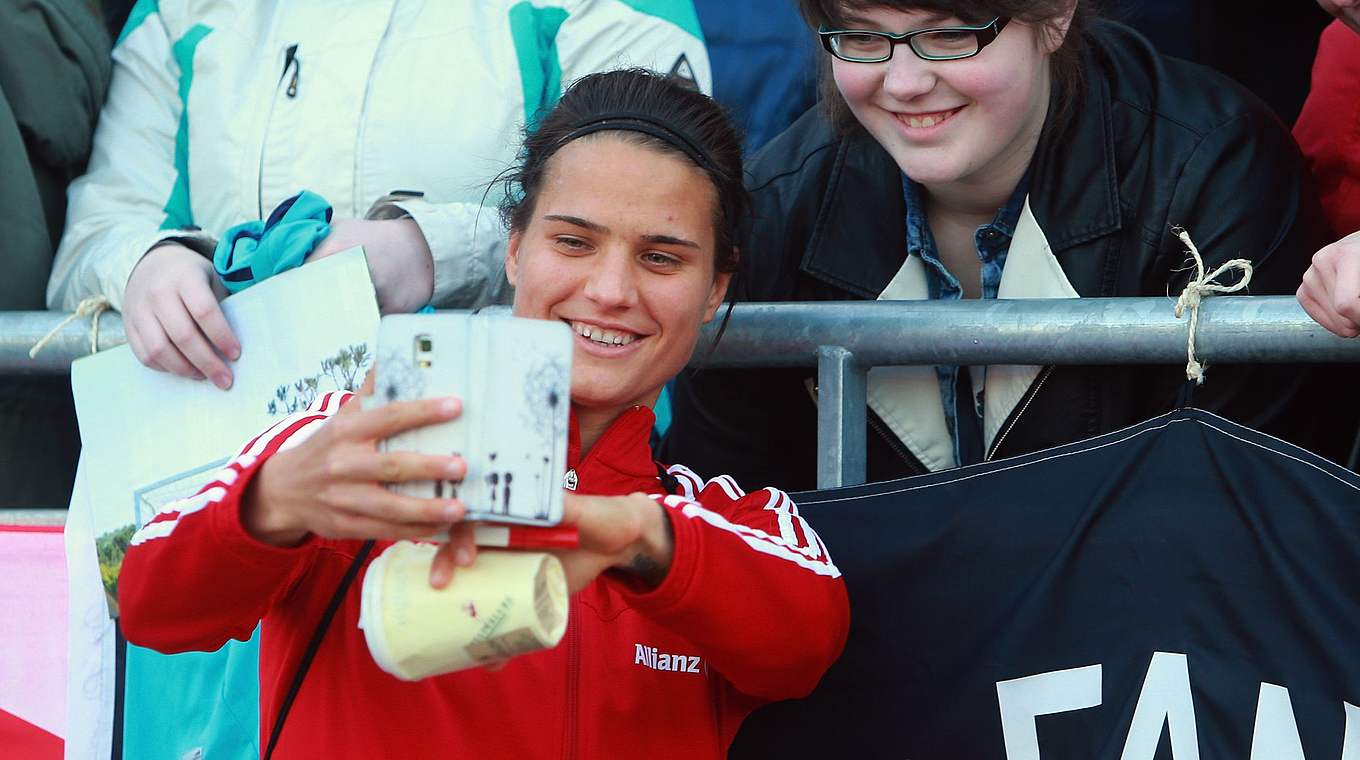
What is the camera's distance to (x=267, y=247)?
91.7 inches

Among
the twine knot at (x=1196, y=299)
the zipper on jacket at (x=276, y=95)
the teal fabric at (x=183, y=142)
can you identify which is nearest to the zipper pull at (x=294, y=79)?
the zipper on jacket at (x=276, y=95)

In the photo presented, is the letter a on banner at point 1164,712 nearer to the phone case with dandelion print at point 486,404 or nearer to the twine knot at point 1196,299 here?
the twine knot at point 1196,299

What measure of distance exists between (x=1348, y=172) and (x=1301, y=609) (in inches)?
32.5

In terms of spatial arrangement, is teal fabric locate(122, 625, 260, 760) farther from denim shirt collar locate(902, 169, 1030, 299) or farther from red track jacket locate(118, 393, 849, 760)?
denim shirt collar locate(902, 169, 1030, 299)

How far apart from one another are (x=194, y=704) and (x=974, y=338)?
115 centimetres

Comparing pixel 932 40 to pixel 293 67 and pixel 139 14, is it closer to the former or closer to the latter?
pixel 293 67

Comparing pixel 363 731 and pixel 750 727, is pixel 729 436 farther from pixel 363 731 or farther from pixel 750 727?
pixel 363 731

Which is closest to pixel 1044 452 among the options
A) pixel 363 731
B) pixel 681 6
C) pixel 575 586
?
pixel 575 586

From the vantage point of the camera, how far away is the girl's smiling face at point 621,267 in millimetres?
1975

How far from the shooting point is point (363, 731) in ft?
5.97

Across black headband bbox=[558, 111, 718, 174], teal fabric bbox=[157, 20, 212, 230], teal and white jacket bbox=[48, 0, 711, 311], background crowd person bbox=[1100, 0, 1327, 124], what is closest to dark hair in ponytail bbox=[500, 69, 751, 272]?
black headband bbox=[558, 111, 718, 174]

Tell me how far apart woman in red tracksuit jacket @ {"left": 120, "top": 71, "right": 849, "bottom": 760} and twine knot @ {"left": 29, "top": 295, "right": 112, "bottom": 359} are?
0.62 m

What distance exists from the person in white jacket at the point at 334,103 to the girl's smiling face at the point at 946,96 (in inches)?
17.7

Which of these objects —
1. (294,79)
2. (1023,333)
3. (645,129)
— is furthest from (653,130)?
(294,79)
